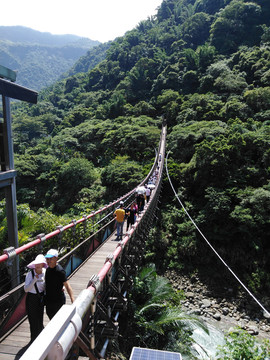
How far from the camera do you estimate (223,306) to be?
1014cm

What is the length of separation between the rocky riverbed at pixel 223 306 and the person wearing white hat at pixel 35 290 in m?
8.29

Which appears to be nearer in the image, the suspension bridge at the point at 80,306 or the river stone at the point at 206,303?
the suspension bridge at the point at 80,306

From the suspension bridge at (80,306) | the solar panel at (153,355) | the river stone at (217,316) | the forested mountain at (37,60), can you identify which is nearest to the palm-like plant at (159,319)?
the suspension bridge at (80,306)

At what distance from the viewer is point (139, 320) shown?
595 cm

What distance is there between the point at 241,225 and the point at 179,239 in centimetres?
305

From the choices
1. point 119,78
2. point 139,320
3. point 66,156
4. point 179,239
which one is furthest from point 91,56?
point 139,320

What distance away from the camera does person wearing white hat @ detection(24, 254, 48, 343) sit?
7.01ft

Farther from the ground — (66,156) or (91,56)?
(91,56)

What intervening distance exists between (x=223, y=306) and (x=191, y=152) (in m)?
9.10

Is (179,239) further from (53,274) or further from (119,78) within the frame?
(119,78)

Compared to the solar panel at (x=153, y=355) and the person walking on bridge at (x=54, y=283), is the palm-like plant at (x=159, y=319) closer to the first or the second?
the solar panel at (x=153, y=355)

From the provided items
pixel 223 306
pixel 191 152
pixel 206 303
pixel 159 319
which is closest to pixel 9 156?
pixel 159 319

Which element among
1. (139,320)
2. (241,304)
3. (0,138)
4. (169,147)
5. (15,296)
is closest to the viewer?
(15,296)

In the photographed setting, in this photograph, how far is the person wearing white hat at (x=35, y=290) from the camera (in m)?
2.14
